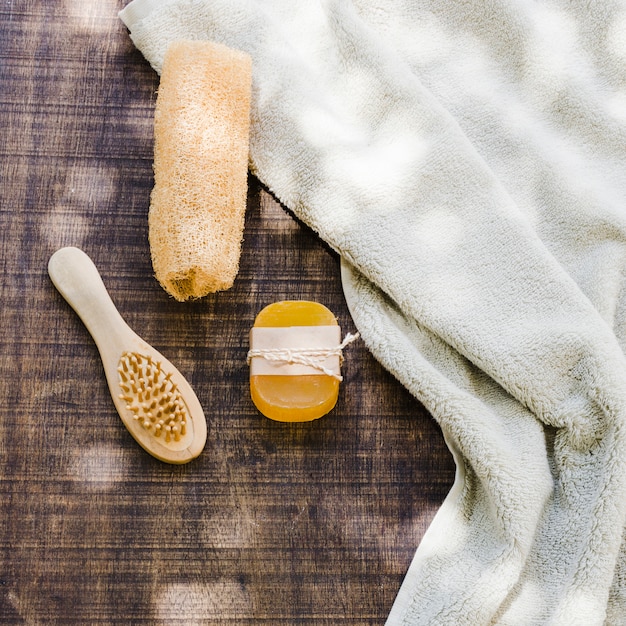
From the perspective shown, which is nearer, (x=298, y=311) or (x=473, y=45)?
(x=298, y=311)

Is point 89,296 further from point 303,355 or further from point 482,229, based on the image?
point 482,229

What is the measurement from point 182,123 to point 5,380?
13.5 inches

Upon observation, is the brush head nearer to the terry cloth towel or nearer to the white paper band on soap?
the white paper band on soap

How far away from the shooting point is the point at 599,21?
91 centimetres

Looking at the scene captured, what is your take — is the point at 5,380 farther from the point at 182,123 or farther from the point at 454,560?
the point at 454,560

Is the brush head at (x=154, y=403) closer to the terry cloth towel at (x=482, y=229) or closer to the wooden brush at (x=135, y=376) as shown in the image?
the wooden brush at (x=135, y=376)

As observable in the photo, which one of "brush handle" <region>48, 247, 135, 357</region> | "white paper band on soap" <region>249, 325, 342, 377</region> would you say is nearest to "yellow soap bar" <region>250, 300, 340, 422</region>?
"white paper band on soap" <region>249, 325, 342, 377</region>

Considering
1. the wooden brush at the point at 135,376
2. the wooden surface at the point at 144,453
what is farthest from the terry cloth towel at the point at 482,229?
the wooden brush at the point at 135,376

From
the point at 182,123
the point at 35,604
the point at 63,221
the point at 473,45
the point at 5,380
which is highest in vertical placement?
the point at 473,45

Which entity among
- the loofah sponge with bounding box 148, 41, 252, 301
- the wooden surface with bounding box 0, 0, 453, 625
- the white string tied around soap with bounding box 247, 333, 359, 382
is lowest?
the wooden surface with bounding box 0, 0, 453, 625

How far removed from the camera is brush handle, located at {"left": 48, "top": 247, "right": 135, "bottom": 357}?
2.65 ft

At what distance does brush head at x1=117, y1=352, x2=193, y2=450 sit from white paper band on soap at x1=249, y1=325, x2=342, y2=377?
0.09 metres

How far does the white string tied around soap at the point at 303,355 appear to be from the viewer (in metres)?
0.78

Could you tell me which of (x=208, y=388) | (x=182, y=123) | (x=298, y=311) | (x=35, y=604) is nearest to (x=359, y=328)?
(x=298, y=311)
